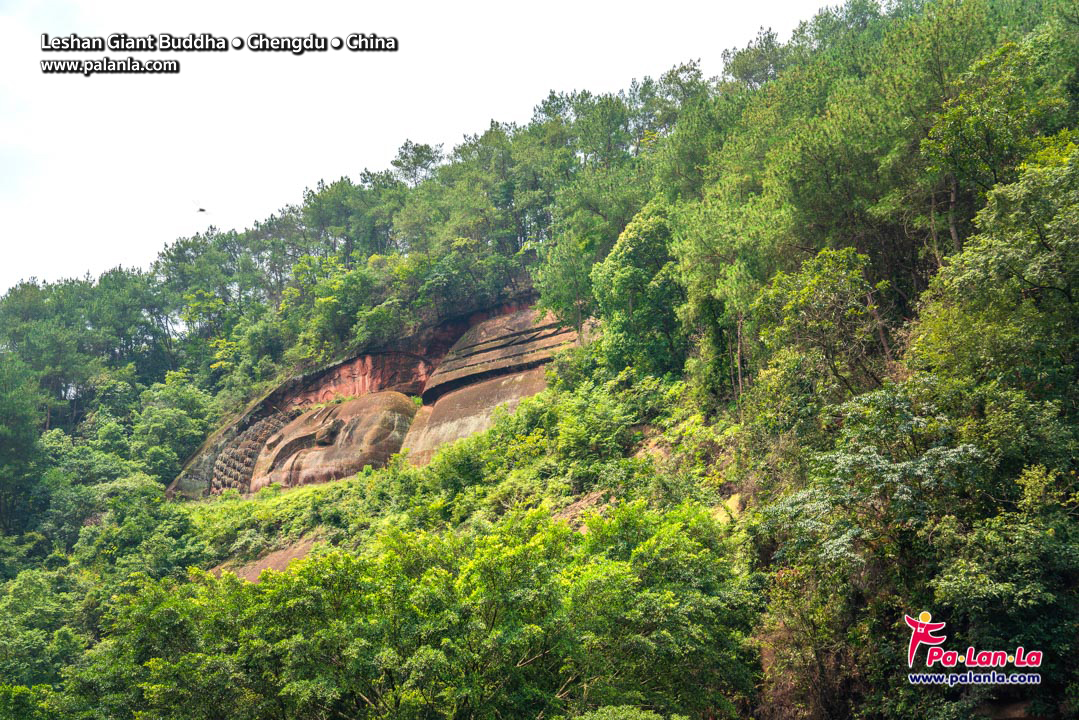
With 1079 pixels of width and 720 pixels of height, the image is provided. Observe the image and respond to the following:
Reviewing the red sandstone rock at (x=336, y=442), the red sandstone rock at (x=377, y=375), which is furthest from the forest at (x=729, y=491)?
the red sandstone rock at (x=377, y=375)

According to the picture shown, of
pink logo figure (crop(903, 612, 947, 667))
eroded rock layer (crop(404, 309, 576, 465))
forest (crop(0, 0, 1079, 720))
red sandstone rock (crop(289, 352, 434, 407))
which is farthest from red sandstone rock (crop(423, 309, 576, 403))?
pink logo figure (crop(903, 612, 947, 667))

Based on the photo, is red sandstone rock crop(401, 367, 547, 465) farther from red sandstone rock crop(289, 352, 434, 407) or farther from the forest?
red sandstone rock crop(289, 352, 434, 407)

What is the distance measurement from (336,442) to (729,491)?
21128mm

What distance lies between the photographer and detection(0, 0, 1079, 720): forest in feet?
32.6

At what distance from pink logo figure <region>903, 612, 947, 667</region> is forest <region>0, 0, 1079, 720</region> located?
30 cm

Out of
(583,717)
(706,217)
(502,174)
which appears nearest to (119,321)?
(502,174)

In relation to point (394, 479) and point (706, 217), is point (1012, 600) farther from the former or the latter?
point (394, 479)

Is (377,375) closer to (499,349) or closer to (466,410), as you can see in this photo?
(499,349)

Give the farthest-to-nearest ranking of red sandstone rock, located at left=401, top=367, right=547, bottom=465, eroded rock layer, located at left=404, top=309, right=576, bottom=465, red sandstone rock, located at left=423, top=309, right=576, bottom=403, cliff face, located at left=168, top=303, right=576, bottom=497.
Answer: red sandstone rock, located at left=423, top=309, right=576, bottom=403 → cliff face, located at left=168, top=303, right=576, bottom=497 → eroded rock layer, located at left=404, top=309, right=576, bottom=465 → red sandstone rock, located at left=401, top=367, right=547, bottom=465

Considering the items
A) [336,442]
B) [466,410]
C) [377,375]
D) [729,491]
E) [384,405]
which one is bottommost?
[729,491]

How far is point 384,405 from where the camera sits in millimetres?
34469

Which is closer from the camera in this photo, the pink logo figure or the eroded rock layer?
the pink logo figure

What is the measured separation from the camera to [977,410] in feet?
35.8

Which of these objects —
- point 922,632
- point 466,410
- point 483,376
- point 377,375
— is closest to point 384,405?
point 377,375
